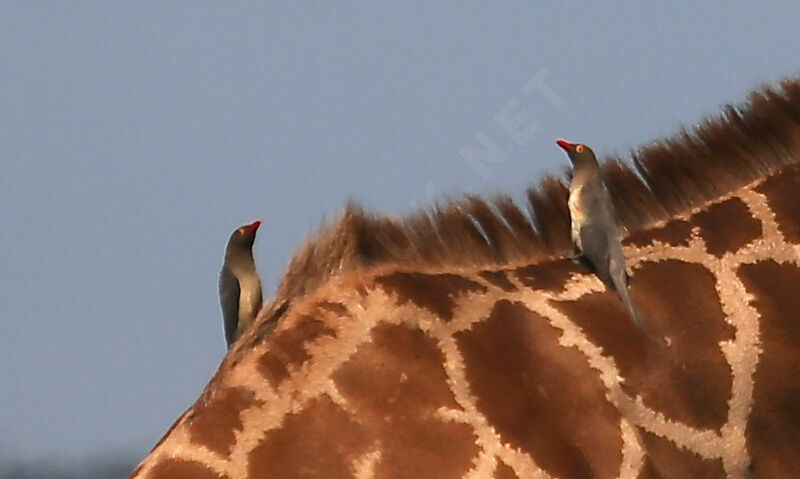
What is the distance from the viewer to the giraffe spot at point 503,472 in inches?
171

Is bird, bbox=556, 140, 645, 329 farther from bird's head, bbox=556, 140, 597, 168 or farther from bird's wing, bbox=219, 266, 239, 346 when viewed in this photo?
bird's wing, bbox=219, 266, 239, 346

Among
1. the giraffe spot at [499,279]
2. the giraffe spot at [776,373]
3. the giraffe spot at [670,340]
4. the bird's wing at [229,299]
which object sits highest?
the bird's wing at [229,299]

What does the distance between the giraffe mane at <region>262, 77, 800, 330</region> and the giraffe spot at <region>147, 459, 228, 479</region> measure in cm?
50

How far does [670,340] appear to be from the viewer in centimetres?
473

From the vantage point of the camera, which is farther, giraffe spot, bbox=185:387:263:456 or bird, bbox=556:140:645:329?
bird, bbox=556:140:645:329

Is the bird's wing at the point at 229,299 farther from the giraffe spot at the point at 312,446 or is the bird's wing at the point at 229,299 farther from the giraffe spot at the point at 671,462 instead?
the giraffe spot at the point at 671,462

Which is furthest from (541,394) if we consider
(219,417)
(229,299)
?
(229,299)

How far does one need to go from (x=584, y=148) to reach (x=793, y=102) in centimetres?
71

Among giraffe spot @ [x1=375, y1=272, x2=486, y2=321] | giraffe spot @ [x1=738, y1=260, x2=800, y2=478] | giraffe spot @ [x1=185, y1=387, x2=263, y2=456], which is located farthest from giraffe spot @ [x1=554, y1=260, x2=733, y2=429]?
giraffe spot @ [x1=185, y1=387, x2=263, y2=456]

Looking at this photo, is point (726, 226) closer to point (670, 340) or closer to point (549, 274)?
point (670, 340)

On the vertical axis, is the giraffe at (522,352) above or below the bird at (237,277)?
below

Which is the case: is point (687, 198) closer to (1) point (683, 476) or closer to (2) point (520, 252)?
(2) point (520, 252)

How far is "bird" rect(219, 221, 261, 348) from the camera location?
5.42 meters

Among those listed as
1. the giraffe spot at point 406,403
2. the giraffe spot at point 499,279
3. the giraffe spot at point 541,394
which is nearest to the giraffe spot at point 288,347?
the giraffe spot at point 406,403
